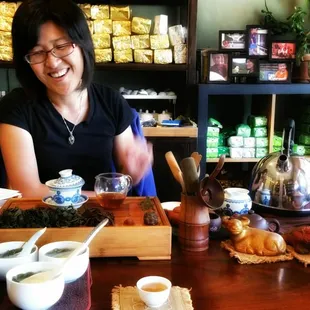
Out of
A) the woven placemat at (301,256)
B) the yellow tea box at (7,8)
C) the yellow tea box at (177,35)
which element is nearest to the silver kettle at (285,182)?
the woven placemat at (301,256)

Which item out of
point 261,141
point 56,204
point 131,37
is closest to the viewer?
point 56,204

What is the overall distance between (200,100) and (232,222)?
169cm

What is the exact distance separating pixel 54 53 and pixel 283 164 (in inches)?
34.6

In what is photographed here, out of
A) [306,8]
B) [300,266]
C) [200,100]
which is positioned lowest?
[300,266]

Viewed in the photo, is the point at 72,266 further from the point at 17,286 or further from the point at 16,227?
the point at 16,227

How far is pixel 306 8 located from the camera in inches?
121

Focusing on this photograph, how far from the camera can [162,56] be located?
269 cm

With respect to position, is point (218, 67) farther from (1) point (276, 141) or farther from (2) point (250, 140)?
(1) point (276, 141)

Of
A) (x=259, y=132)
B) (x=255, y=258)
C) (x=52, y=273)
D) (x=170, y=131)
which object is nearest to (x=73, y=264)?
(x=52, y=273)

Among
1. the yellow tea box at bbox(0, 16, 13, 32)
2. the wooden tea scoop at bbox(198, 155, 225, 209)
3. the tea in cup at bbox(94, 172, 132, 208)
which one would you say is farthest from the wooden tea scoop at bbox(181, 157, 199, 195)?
the yellow tea box at bbox(0, 16, 13, 32)

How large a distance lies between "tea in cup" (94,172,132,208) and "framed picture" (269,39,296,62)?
74.0 inches

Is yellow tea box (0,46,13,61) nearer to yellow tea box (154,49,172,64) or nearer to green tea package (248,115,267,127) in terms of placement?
yellow tea box (154,49,172,64)

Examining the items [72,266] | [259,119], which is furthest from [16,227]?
[259,119]

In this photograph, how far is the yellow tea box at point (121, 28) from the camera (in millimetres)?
2623
